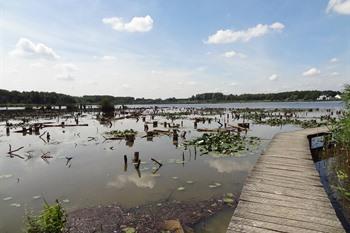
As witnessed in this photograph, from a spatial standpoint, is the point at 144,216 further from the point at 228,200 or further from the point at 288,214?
the point at 288,214

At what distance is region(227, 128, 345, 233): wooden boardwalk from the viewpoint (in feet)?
17.2

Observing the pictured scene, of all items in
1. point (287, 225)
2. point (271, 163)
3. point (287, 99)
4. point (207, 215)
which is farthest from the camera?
point (287, 99)

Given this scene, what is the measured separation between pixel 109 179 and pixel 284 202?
7485 millimetres

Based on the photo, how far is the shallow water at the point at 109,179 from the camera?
926cm

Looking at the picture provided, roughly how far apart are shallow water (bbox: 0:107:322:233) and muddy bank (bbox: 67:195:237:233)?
39cm

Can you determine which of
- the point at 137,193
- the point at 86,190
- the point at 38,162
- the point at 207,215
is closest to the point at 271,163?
the point at 207,215

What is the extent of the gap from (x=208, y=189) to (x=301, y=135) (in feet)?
28.5

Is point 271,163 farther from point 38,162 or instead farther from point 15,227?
point 38,162

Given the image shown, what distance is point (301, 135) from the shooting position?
1634 centimetres

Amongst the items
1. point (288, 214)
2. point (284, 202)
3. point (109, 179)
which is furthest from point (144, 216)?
point (109, 179)

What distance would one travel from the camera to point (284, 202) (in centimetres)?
634

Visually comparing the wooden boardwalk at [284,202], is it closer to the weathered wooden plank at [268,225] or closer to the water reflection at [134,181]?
the weathered wooden plank at [268,225]

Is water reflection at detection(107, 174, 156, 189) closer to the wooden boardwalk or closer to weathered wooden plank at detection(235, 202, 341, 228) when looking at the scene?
the wooden boardwalk

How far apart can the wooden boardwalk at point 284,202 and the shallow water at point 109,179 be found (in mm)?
1282
